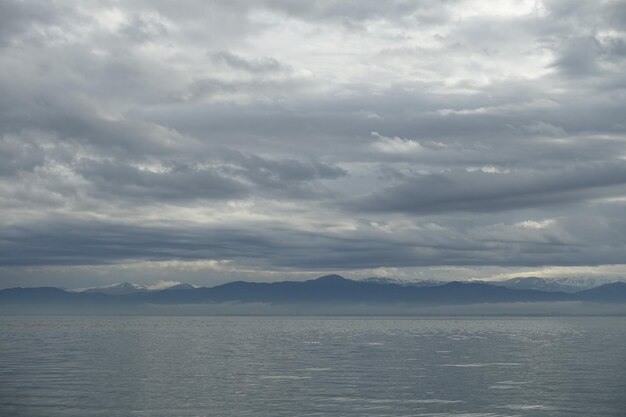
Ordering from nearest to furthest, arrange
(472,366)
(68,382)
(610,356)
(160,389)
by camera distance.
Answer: (160,389) → (68,382) → (472,366) → (610,356)

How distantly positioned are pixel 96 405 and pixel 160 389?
38.3 ft

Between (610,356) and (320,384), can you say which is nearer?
(320,384)

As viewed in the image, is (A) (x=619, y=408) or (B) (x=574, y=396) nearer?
(A) (x=619, y=408)

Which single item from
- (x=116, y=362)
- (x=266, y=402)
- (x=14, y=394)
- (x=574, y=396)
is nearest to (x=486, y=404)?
(x=574, y=396)

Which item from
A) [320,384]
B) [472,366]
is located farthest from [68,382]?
[472,366]

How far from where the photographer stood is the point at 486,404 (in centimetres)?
7219

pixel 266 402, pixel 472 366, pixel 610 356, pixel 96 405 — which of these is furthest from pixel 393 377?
pixel 610 356

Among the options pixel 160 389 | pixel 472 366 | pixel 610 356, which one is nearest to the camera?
pixel 160 389

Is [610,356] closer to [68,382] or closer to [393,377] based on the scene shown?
[393,377]

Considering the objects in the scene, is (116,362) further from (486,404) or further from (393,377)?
(486,404)

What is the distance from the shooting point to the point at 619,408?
7019 centimetres

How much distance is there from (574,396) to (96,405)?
46.3 meters

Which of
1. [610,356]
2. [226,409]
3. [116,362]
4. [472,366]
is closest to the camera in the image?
[226,409]

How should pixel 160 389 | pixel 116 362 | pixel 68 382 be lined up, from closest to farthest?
pixel 160 389
pixel 68 382
pixel 116 362
